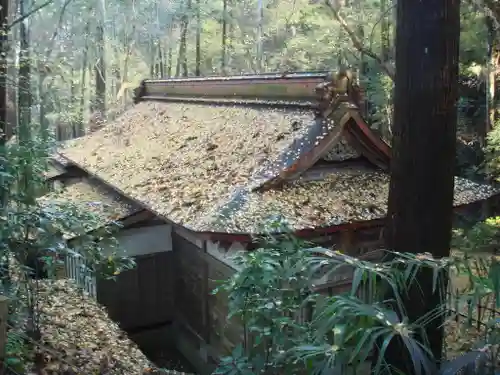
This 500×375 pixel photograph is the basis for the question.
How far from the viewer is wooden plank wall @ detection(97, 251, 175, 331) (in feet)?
26.3

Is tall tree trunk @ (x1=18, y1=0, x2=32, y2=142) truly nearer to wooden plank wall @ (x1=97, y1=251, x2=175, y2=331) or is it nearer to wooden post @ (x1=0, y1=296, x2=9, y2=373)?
wooden post @ (x1=0, y1=296, x2=9, y2=373)

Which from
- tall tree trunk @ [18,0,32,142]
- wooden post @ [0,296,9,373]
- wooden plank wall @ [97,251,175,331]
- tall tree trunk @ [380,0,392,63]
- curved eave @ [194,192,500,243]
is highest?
tall tree trunk @ [380,0,392,63]

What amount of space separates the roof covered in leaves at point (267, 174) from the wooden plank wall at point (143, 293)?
140cm

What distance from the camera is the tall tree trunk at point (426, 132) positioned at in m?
3.29

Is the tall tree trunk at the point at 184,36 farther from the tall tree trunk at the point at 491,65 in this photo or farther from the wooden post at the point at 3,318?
the wooden post at the point at 3,318

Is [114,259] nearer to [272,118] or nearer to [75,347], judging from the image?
[75,347]

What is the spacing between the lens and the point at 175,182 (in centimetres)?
707

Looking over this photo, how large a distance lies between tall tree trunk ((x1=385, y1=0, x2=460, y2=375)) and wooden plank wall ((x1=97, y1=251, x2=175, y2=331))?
17.7 feet

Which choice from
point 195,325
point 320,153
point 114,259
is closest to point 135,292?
point 195,325

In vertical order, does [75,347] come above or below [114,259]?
below

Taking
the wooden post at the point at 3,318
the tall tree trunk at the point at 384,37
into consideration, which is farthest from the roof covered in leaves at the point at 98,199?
the tall tree trunk at the point at 384,37

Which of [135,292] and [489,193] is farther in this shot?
[135,292]

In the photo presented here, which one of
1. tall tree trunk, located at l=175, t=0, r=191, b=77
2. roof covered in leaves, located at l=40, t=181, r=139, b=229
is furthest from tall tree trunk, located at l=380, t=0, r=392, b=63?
roof covered in leaves, located at l=40, t=181, r=139, b=229

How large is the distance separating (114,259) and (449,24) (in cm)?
368
